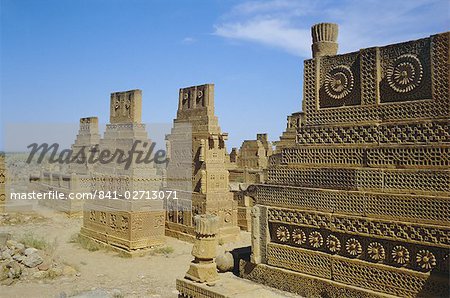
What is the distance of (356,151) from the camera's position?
23.0 feet

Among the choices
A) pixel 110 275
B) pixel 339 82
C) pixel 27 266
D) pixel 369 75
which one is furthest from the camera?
pixel 110 275

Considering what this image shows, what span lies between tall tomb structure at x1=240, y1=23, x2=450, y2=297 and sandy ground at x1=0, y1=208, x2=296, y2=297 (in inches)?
52.8

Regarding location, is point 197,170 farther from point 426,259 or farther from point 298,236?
point 426,259

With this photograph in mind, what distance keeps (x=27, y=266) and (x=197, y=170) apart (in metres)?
5.83

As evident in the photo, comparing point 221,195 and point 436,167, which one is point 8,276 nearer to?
point 221,195

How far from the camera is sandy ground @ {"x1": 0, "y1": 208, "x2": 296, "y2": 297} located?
7843 millimetres

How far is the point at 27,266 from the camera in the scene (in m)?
8.88

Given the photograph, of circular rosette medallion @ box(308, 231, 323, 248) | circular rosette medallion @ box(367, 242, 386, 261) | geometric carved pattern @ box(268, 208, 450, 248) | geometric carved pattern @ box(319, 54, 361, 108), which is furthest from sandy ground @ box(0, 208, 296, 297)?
geometric carved pattern @ box(319, 54, 361, 108)

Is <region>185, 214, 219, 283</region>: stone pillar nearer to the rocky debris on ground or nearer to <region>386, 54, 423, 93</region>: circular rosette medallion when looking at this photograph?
<region>386, 54, 423, 93</region>: circular rosette medallion

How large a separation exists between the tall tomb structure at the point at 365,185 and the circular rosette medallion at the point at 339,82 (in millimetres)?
20

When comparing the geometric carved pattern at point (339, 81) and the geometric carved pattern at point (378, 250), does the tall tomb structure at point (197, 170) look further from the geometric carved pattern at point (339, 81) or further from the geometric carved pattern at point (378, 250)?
the geometric carved pattern at point (339, 81)

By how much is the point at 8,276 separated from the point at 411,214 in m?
8.31

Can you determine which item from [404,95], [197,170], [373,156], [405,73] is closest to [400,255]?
[373,156]

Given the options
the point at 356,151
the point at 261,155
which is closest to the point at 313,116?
the point at 356,151
